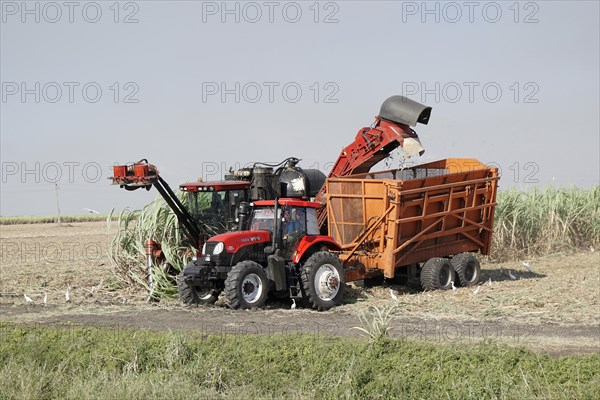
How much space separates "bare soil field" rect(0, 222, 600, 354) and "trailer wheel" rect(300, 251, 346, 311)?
26 centimetres

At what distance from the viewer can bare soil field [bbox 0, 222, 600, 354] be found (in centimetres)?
1095

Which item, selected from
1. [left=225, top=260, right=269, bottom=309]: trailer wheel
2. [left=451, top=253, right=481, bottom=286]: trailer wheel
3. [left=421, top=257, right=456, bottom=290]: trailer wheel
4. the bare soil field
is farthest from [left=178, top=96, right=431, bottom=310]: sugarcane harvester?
[left=451, top=253, right=481, bottom=286]: trailer wheel

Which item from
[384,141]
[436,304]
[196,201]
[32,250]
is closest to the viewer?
[436,304]

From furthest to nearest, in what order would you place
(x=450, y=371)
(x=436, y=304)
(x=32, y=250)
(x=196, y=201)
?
(x=32, y=250)
(x=196, y=201)
(x=436, y=304)
(x=450, y=371)

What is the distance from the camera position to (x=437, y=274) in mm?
15625

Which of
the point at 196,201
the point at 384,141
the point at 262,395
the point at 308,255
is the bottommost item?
the point at 262,395

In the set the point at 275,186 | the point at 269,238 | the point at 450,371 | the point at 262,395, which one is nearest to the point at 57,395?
the point at 262,395

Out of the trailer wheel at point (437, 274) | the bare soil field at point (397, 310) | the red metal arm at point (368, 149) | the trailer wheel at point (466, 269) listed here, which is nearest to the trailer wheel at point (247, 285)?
the bare soil field at point (397, 310)

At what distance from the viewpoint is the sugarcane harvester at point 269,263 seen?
13.3 m

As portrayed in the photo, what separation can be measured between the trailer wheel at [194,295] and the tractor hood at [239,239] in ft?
2.98

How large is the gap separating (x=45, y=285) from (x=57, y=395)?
376 inches

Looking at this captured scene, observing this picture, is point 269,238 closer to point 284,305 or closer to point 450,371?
point 284,305

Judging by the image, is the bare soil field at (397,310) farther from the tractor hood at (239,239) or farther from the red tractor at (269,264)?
the tractor hood at (239,239)

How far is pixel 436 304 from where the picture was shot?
13.7 metres
